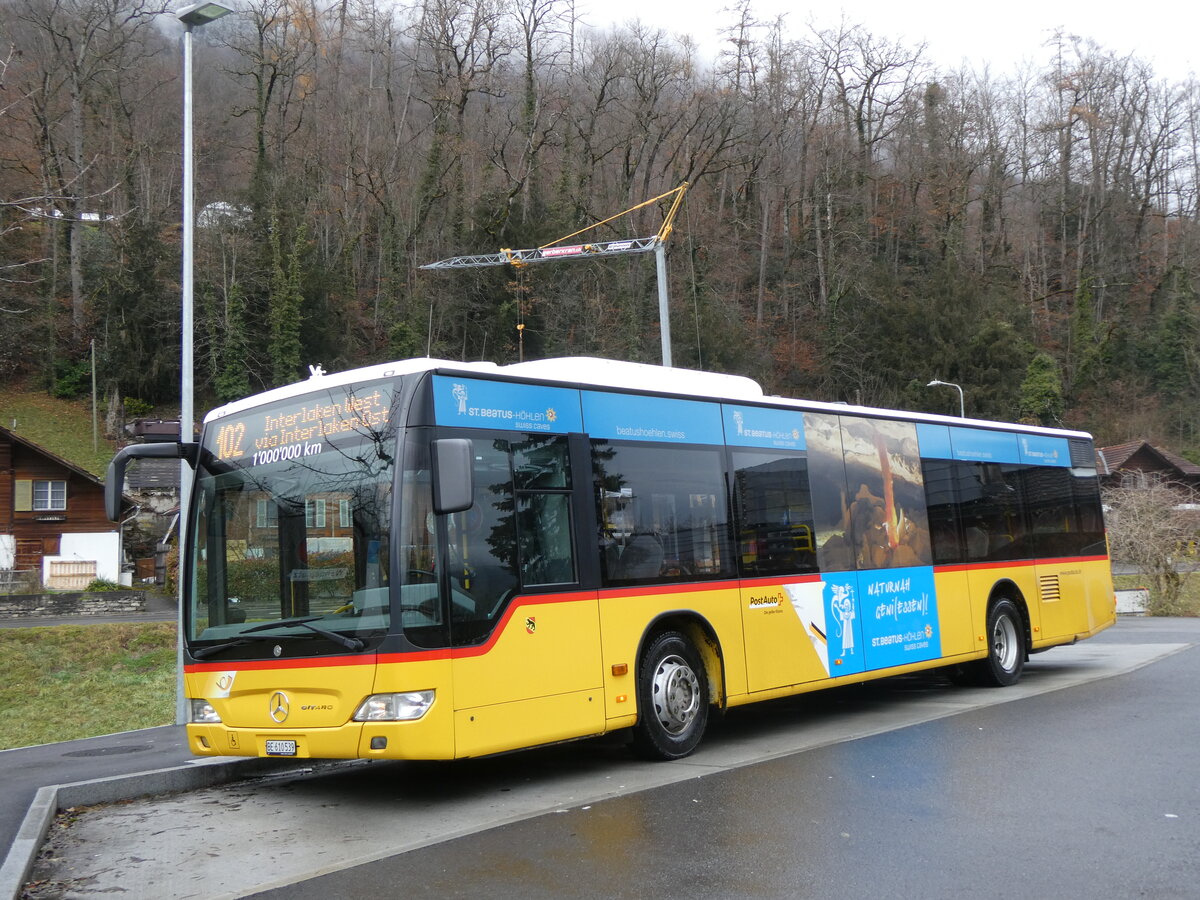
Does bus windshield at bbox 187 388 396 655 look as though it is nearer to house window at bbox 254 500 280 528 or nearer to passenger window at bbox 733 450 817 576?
house window at bbox 254 500 280 528

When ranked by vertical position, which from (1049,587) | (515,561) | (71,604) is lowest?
(1049,587)

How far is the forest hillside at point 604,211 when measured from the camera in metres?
52.7

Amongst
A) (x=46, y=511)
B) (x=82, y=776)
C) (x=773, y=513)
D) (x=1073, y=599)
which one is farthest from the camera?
(x=46, y=511)

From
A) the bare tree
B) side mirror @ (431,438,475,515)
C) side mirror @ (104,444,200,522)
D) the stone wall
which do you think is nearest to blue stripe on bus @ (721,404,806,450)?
side mirror @ (431,438,475,515)

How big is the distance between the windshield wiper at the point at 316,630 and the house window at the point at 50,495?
138 ft

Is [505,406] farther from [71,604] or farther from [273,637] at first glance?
[71,604]

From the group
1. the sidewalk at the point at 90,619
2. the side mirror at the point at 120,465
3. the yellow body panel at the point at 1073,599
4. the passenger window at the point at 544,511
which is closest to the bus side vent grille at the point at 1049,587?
the yellow body panel at the point at 1073,599

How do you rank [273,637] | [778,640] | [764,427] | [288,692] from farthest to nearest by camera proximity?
[764,427]
[778,640]
[273,637]
[288,692]

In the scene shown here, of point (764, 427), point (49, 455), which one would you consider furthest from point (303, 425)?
point (49, 455)

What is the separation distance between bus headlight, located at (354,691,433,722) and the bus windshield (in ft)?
1.37

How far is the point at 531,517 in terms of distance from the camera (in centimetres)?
855

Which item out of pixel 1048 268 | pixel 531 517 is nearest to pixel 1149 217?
pixel 1048 268

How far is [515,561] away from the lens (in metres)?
8.30

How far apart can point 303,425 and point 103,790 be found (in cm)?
320
